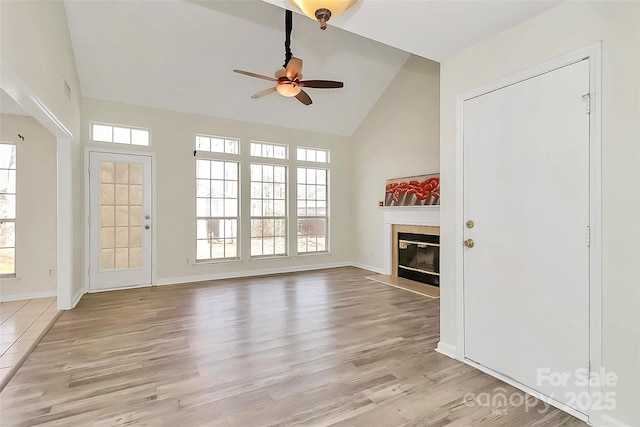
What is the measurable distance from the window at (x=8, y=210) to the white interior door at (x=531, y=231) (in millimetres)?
5796

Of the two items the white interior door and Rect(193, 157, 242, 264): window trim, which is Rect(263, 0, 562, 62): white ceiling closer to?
the white interior door

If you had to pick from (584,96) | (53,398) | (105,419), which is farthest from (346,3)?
(53,398)

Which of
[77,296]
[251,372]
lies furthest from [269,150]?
[251,372]

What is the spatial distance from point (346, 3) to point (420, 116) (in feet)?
13.2

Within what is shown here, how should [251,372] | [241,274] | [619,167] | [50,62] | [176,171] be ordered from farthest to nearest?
[241,274] < [176,171] < [50,62] < [251,372] < [619,167]

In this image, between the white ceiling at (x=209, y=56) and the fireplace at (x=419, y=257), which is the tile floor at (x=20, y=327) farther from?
the fireplace at (x=419, y=257)

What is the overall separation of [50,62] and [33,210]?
2.46 meters

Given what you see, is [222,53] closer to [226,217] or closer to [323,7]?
[226,217]

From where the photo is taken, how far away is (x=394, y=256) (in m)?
6.06

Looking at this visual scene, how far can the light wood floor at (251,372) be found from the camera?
75.7 inches

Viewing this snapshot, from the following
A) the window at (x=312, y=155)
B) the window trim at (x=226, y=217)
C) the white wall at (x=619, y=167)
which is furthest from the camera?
the window at (x=312, y=155)

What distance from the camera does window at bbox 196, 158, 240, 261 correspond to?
227 inches

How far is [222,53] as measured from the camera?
474 centimetres

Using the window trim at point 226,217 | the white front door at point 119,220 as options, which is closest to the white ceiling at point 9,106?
the white front door at point 119,220
